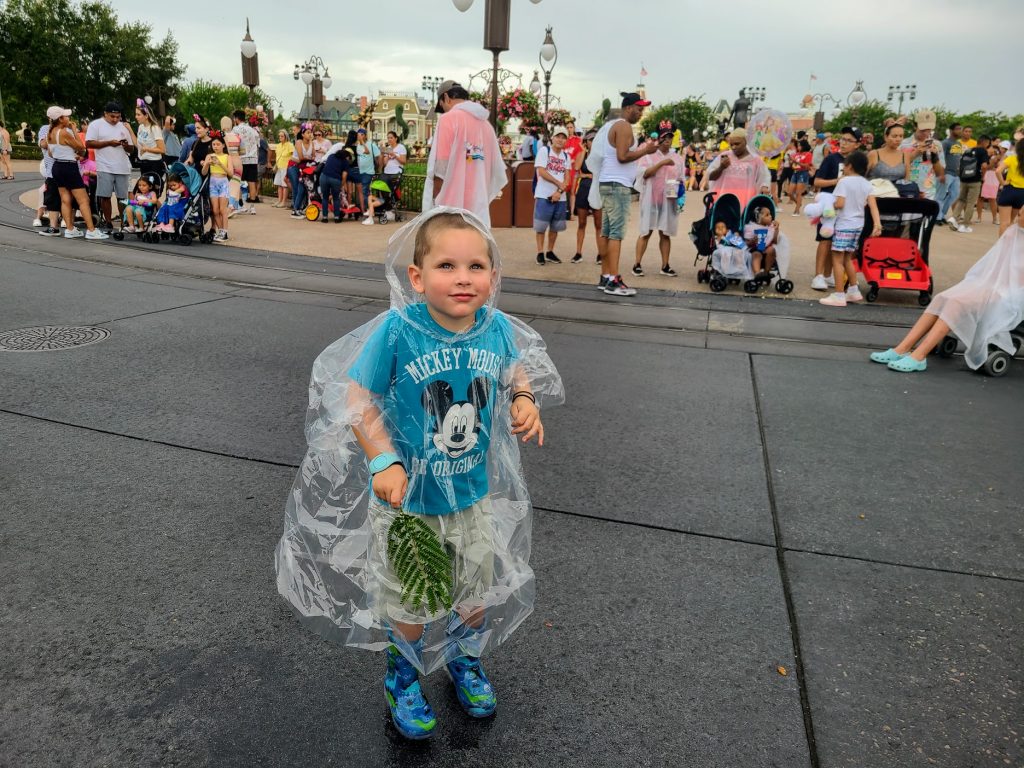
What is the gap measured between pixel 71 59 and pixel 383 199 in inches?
1565

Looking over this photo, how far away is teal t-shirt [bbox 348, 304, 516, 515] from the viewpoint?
2045 millimetres

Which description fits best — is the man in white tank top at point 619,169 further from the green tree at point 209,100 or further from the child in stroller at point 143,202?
the green tree at point 209,100

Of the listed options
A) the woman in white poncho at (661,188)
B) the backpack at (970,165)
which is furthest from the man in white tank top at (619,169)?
the backpack at (970,165)

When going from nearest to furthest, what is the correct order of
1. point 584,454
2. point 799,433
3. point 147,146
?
point 584,454
point 799,433
point 147,146

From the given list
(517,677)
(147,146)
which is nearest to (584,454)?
(517,677)

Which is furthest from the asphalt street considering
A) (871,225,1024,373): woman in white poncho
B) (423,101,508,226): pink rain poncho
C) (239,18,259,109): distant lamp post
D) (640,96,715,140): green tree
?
(640,96,715,140): green tree

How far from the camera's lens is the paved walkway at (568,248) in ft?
31.4

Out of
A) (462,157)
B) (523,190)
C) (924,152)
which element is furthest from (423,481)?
(523,190)

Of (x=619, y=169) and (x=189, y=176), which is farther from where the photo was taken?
(x=189, y=176)

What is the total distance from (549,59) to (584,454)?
22.9 metres

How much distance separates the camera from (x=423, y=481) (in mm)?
2051

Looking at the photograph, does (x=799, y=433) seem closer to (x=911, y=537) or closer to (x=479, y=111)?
(x=911, y=537)

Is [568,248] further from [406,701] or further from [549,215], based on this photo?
[406,701]

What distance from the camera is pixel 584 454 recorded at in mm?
4129
